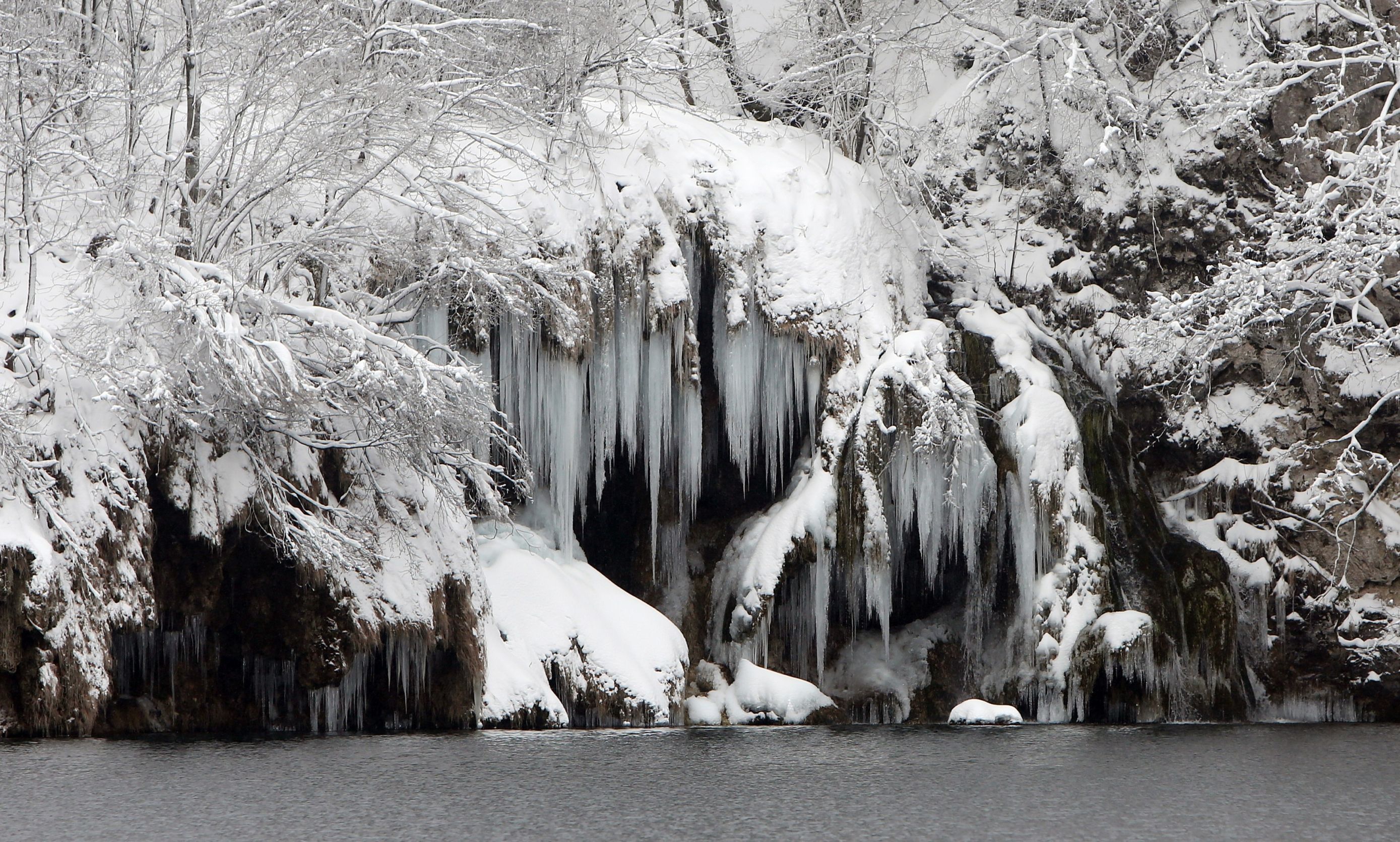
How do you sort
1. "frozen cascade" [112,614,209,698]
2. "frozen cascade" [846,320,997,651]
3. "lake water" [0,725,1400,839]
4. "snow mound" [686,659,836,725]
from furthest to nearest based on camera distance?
"frozen cascade" [846,320,997,651]
"snow mound" [686,659,836,725]
"frozen cascade" [112,614,209,698]
"lake water" [0,725,1400,839]

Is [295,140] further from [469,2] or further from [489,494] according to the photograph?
[469,2]

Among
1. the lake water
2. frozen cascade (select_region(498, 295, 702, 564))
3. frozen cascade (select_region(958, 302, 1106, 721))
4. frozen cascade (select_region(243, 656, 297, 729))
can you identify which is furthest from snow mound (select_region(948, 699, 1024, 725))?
frozen cascade (select_region(243, 656, 297, 729))

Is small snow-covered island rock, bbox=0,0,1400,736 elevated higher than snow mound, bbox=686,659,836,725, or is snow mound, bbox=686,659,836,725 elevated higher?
small snow-covered island rock, bbox=0,0,1400,736

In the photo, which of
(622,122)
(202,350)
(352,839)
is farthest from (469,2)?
(352,839)

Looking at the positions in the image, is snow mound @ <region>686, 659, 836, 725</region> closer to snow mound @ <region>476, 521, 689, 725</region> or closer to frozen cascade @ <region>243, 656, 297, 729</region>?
snow mound @ <region>476, 521, 689, 725</region>

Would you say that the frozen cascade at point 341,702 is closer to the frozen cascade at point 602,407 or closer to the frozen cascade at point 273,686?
→ the frozen cascade at point 273,686

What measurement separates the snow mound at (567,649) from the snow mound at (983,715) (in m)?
2.87

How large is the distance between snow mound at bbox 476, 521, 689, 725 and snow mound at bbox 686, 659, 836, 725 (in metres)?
0.59

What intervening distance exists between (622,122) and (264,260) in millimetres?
5256

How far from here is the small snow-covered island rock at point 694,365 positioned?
444 inches

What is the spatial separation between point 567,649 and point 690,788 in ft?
17.2

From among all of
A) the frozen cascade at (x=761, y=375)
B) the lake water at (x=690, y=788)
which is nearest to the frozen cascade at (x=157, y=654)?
the lake water at (x=690, y=788)

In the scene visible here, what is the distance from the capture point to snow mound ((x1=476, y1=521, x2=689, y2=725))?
1257cm

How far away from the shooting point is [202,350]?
10547 mm
